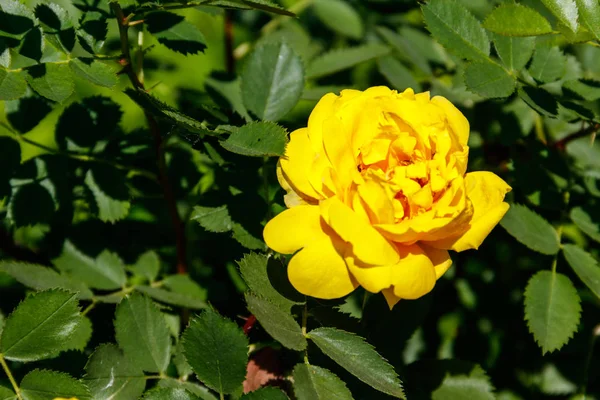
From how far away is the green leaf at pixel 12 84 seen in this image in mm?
1029

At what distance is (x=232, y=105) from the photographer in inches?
59.8

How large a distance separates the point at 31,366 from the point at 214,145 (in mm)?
504

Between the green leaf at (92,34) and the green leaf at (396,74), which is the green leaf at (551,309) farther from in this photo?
the green leaf at (92,34)

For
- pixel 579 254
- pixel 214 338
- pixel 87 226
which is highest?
pixel 214 338

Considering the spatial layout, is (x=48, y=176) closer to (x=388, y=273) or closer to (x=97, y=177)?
(x=97, y=177)

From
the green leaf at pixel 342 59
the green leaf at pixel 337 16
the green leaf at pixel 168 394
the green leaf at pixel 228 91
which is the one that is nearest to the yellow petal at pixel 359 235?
the green leaf at pixel 168 394

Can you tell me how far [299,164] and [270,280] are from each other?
0.20 metres

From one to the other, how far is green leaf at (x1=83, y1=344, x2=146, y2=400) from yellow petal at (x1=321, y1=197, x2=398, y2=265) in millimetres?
444

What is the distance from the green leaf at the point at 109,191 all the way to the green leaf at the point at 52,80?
0.29 m

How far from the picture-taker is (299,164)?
100cm

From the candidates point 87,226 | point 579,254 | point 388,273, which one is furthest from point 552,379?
point 87,226

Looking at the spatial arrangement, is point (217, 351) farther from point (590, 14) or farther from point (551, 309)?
point (590, 14)

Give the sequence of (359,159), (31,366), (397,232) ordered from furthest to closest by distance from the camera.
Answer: (31,366) → (359,159) → (397,232)

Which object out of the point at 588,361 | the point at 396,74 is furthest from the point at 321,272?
the point at 588,361
